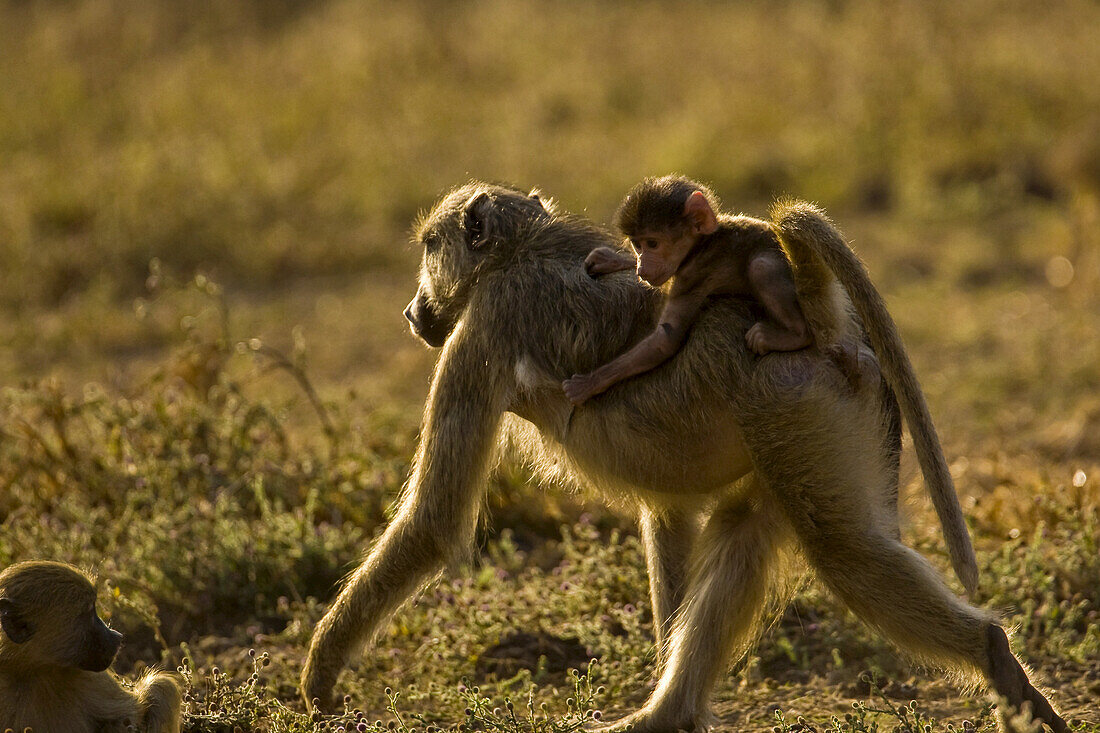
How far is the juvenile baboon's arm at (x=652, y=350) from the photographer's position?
3545mm

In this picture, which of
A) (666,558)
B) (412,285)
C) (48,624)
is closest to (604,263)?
(666,558)

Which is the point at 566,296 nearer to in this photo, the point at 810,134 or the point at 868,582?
the point at 868,582

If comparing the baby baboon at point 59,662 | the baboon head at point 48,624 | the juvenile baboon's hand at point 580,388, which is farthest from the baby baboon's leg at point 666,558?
the baboon head at point 48,624

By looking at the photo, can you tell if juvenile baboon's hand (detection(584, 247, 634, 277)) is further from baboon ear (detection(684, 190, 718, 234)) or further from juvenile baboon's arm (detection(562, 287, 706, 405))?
baboon ear (detection(684, 190, 718, 234))

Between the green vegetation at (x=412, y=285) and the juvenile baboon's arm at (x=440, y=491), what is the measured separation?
235 mm

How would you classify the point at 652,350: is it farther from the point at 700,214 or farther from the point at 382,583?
the point at 382,583

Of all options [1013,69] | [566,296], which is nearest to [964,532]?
[566,296]

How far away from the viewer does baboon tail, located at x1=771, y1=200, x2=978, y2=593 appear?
3.31 meters

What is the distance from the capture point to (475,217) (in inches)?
160

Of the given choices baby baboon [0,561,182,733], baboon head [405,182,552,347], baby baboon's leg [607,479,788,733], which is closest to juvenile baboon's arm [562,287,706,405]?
baby baboon's leg [607,479,788,733]

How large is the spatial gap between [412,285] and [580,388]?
703cm

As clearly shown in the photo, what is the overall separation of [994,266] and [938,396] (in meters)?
2.82

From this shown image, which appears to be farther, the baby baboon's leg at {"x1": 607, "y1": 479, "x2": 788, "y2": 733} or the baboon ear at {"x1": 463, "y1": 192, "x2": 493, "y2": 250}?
the baboon ear at {"x1": 463, "y1": 192, "x2": 493, "y2": 250}

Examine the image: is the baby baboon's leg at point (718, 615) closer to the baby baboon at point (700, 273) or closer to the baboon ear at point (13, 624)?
the baby baboon at point (700, 273)
